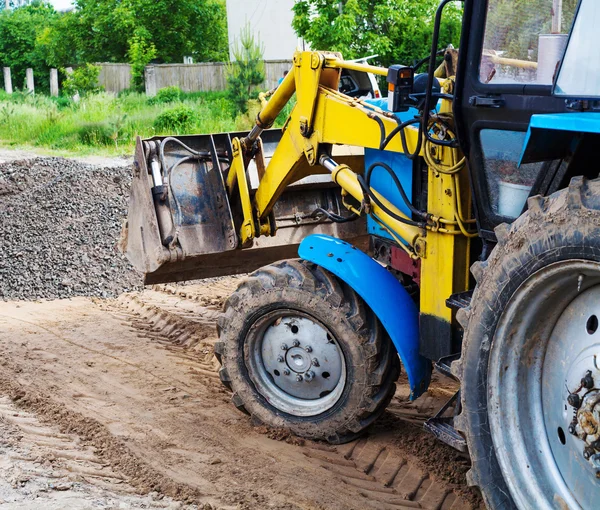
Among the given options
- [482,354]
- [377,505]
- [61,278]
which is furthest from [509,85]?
[61,278]

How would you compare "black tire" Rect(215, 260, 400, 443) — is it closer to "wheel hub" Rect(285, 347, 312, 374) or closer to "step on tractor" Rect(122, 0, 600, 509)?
"step on tractor" Rect(122, 0, 600, 509)

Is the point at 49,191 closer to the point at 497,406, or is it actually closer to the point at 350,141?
the point at 350,141

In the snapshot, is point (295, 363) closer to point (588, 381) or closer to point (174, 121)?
point (588, 381)

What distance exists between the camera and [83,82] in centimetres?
2842

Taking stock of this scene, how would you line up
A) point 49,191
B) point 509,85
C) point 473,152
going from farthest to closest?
point 49,191
point 473,152
point 509,85

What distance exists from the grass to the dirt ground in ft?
32.1

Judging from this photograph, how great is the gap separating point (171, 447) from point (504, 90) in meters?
2.74

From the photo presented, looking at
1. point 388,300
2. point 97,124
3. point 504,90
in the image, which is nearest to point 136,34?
point 97,124

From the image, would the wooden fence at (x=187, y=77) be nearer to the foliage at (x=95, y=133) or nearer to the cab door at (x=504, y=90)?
the foliage at (x=95, y=133)

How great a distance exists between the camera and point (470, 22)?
362cm

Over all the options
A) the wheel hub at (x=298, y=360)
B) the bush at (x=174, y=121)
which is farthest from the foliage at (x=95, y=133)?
the wheel hub at (x=298, y=360)

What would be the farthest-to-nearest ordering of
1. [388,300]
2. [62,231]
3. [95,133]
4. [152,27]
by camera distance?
[152,27], [95,133], [62,231], [388,300]

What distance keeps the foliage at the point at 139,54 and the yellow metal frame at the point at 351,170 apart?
84.7 ft

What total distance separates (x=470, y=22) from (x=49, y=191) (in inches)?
309
